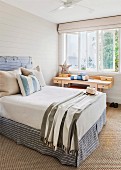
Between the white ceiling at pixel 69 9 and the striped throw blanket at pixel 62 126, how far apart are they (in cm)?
226

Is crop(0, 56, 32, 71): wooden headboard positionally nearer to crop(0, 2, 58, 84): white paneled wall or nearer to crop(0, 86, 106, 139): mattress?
crop(0, 2, 58, 84): white paneled wall

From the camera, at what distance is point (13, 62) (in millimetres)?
3572

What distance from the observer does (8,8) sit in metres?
3.52

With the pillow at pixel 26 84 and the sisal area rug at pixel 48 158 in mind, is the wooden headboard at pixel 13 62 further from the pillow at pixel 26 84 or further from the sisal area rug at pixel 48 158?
the sisal area rug at pixel 48 158

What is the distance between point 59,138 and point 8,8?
293 cm

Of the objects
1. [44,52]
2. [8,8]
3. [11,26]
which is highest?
[8,8]

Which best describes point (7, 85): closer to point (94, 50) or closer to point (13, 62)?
point (13, 62)

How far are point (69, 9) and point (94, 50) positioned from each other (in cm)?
163

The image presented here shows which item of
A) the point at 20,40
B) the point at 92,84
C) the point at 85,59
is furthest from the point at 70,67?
the point at 20,40

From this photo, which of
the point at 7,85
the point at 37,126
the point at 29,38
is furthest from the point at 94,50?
the point at 37,126

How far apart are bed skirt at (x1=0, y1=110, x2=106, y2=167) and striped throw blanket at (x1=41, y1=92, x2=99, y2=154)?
5.4 inches

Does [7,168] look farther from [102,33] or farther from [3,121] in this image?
[102,33]

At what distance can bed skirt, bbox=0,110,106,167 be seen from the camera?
205 cm

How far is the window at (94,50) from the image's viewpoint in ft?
15.7
